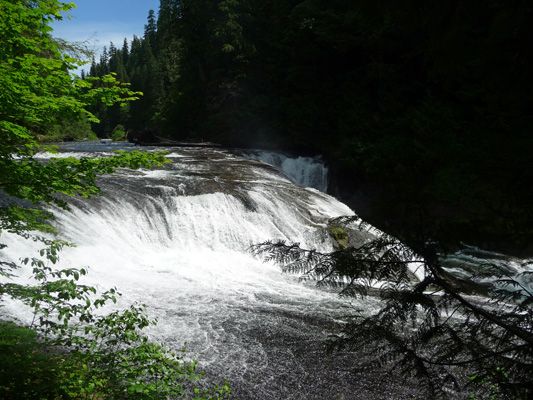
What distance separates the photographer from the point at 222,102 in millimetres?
26906

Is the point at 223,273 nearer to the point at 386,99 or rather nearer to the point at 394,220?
the point at 394,220

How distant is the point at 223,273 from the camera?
8.34 meters

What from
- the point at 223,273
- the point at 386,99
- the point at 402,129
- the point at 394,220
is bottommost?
the point at 223,273

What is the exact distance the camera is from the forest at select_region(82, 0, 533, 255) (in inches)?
85.5

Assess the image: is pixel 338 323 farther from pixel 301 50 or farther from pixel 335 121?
pixel 301 50

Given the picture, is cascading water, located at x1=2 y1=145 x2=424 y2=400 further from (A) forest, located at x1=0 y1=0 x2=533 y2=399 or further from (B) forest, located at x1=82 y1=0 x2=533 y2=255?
(B) forest, located at x1=82 y1=0 x2=533 y2=255

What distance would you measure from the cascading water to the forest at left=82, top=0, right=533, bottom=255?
2207 millimetres

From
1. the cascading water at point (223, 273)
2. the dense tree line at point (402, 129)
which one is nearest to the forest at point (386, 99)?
the dense tree line at point (402, 129)

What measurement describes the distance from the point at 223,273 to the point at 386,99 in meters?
15.0

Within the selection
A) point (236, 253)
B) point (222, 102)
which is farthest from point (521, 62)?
point (222, 102)

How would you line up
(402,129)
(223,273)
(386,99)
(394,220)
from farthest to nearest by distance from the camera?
(386,99), (402,129), (223,273), (394,220)

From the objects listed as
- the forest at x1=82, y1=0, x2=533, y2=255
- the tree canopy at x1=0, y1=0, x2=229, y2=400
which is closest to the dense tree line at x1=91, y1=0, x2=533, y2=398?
the forest at x1=82, y1=0, x2=533, y2=255

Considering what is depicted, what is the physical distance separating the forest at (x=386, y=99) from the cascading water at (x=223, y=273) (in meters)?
2.21

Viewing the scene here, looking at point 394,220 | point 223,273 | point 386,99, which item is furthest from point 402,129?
point 394,220
